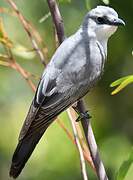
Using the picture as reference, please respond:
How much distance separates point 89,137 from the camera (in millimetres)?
2572

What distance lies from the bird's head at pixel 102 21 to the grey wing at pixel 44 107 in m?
0.33

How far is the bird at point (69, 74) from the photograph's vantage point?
3.04 metres

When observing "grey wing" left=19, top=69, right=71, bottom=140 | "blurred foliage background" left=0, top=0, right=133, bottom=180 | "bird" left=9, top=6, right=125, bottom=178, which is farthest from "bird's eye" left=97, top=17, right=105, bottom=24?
"blurred foliage background" left=0, top=0, right=133, bottom=180

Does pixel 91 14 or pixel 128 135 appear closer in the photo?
pixel 91 14

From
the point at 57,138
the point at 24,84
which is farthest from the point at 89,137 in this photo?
the point at 24,84

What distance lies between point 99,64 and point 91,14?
0.24 meters

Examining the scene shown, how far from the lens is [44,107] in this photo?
311 cm

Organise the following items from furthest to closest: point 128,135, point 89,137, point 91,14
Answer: point 128,135
point 91,14
point 89,137

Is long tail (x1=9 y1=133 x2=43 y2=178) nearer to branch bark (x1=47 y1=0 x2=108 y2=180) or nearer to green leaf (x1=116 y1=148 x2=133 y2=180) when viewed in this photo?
branch bark (x1=47 y1=0 x2=108 y2=180)

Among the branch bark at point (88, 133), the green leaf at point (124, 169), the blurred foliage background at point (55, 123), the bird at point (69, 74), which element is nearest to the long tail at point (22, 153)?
the bird at point (69, 74)

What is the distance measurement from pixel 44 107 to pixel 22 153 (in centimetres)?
24

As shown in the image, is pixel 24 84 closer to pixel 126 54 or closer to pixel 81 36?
pixel 126 54

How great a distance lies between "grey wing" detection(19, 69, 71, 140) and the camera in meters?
3.01

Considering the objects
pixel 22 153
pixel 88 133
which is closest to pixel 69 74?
pixel 22 153
